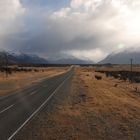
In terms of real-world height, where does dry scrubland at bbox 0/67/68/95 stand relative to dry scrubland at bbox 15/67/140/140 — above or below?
below

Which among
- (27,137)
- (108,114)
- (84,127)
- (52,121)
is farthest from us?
(108,114)

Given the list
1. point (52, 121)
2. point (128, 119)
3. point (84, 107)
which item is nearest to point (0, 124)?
point (52, 121)

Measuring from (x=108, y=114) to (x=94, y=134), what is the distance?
18.8 ft

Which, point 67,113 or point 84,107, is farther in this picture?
point 84,107

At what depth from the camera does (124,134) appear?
544 inches

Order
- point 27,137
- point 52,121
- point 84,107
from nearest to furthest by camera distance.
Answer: point 27,137, point 52,121, point 84,107

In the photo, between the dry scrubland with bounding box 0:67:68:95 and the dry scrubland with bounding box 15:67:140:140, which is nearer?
the dry scrubland with bounding box 15:67:140:140

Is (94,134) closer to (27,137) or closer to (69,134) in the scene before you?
(69,134)

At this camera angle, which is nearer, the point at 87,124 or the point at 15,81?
the point at 87,124

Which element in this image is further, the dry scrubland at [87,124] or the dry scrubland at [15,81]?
the dry scrubland at [15,81]

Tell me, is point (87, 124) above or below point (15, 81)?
above

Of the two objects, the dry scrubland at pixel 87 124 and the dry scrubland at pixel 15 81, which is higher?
the dry scrubland at pixel 87 124

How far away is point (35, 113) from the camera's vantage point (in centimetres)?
A: 1986

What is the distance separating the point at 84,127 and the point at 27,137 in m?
3.22
